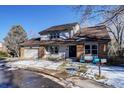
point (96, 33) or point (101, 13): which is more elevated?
point (101, 13)

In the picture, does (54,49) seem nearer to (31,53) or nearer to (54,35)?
(54,35)

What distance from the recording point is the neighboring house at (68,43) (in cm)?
1479

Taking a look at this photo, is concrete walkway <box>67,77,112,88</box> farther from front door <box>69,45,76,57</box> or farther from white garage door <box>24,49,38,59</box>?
white garage door <box>24,49,38,59</box>

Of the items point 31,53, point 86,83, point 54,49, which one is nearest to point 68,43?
point 54,49

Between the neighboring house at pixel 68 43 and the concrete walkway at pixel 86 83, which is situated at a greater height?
the neighboring house at pixel 68 43

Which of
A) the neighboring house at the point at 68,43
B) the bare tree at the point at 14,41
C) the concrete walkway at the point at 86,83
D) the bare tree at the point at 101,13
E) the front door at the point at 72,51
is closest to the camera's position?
the concrete walkway at the point at 86,83

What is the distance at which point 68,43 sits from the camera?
52.0ft

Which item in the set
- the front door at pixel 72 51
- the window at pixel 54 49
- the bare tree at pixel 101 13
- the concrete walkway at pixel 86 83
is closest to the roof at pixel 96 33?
the front door at pixel 72 51

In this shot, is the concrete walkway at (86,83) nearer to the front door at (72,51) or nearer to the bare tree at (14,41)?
the front door at (72,51)

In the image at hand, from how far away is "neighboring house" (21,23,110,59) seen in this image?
14.8 metres

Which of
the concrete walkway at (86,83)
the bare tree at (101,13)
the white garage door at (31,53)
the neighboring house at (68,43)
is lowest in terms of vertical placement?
the concrete walkway at (86,83)

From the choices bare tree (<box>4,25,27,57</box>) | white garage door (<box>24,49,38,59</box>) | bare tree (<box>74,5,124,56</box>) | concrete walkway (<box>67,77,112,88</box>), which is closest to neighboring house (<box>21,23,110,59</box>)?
white garage door (<box>24,49,38,59</box>)

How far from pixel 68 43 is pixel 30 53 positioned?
3.80 metres
